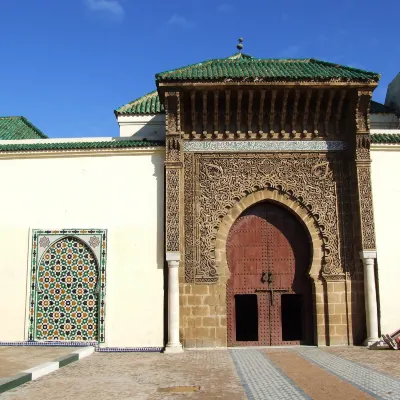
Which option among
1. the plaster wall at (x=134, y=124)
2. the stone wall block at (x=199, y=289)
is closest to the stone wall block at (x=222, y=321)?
the stone wall block at (x=199, y=289)

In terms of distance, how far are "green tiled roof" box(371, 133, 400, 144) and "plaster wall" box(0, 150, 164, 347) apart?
3.25 metres

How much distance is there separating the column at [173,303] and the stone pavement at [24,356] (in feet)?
4.31

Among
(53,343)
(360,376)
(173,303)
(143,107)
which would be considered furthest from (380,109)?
(53,343)

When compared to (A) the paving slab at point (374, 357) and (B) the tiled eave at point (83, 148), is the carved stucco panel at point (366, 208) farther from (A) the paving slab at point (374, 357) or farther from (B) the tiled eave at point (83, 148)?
(B) the tiled eave at point (83, 148)

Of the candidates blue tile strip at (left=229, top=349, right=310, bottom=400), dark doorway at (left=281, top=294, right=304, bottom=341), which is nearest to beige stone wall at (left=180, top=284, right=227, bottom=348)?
blue tile strip at (left=229, top=349, right=310, bottom=400)

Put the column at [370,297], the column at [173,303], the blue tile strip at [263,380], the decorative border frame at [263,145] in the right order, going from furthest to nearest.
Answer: the decorative border frame at [263,145] < the column at [370,297] < the column at [173,303] < the blue tile strip at [263,380]

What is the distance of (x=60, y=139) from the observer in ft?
26.7

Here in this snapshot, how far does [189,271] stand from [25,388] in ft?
10.9

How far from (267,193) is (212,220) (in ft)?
3.03

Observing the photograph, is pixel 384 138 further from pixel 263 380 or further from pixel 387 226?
pixel 263 380

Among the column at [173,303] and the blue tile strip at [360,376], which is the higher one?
the column at [173,303]

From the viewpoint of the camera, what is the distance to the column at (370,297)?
23.5 feet

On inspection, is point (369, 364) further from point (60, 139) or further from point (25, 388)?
point (60, 139)

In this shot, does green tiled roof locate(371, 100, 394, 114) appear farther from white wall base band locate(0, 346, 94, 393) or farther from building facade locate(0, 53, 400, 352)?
white wall base band locate(0, 346, 94, 393)
